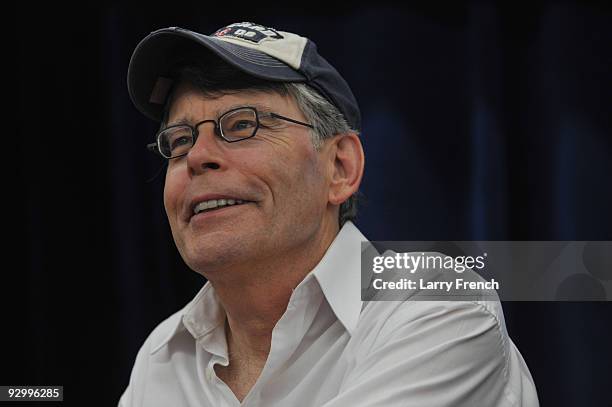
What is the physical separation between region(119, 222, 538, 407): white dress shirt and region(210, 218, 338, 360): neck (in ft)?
0.12

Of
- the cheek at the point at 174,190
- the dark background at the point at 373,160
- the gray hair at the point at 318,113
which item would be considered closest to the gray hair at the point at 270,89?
the gray hair at the point at 318,113

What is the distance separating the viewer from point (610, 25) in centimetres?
190

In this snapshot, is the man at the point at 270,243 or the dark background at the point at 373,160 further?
the dark background at the point at 373,160

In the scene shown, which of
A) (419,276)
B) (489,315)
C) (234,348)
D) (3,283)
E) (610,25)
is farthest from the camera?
(3,283)

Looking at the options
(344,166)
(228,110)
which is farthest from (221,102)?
(344,166)

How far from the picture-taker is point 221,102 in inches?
54.5

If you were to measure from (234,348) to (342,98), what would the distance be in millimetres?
512

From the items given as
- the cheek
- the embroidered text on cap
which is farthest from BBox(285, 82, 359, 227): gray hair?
the cheek

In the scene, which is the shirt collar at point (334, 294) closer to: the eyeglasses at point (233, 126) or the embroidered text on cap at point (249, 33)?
the eyeglasses at point (233, 126)

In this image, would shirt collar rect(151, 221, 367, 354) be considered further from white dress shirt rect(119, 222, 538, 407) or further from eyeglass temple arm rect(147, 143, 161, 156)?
eyeglass temple arm rect(147, 143, 161, 156)

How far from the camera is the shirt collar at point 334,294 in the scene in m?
1.35

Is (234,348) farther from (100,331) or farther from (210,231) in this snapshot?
(100,331)

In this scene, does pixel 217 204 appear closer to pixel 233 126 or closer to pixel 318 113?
pixel 233 126

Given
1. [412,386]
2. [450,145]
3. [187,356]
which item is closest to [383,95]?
[450,145]
